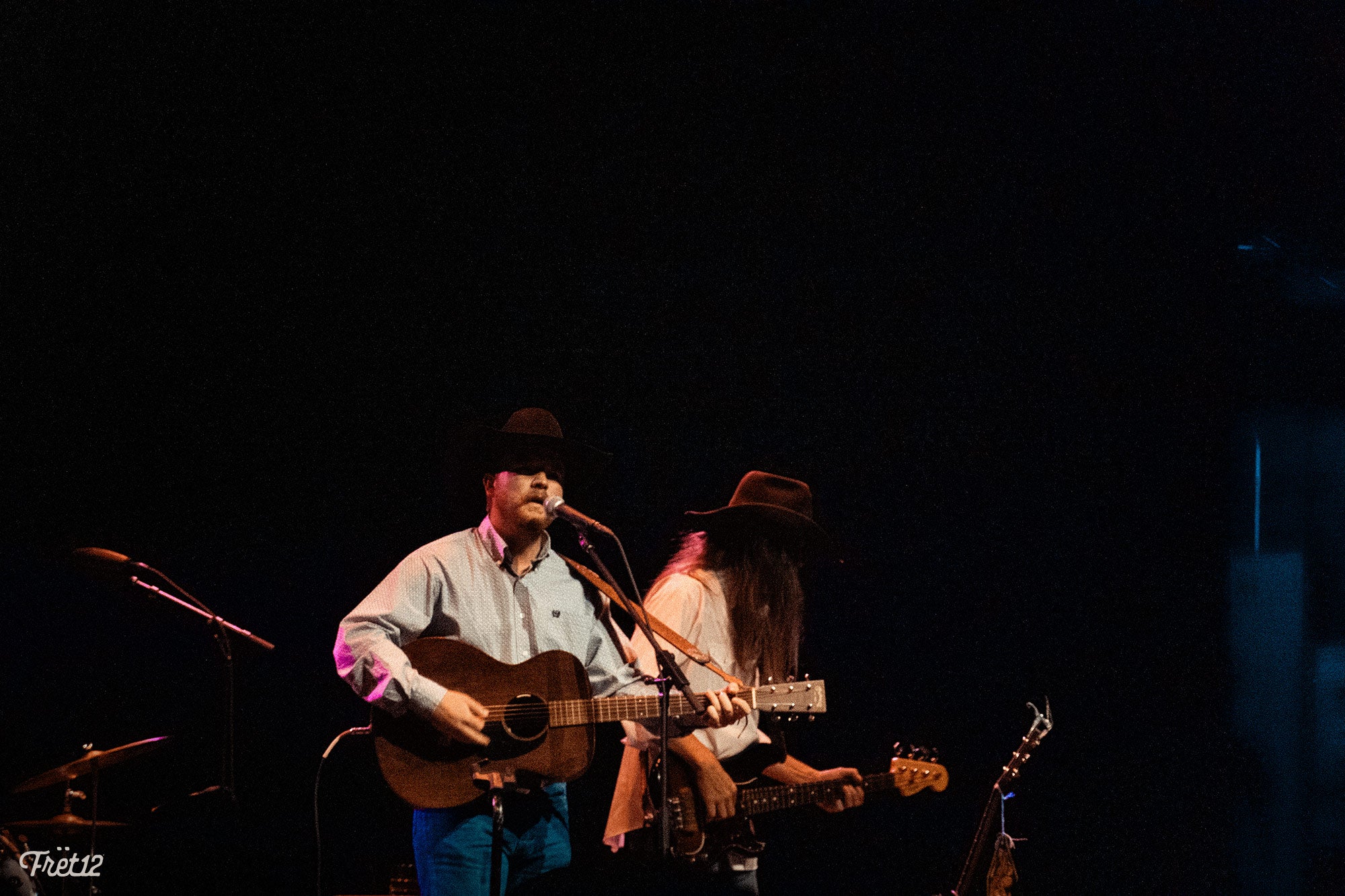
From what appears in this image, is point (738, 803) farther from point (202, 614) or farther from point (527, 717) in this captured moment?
point (202, 614)

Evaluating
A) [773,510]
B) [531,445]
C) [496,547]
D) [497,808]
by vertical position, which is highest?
[531,445]

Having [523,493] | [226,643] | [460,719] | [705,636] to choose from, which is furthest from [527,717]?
[226,643]

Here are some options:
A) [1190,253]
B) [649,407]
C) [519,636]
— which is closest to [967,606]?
[649,407]

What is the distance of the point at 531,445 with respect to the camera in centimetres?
362

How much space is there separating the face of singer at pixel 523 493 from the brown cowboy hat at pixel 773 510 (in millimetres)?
654

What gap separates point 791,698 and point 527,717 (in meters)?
0.94

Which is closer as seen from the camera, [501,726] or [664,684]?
[664,684]

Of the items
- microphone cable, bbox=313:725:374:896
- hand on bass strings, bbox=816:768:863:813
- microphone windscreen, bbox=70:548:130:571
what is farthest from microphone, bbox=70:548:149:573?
hand on bass strings, bbox=816:768:863:813

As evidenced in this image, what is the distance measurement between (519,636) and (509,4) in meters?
3.06

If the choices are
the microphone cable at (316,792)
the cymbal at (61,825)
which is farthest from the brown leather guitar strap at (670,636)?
the cymbal at (61,825)

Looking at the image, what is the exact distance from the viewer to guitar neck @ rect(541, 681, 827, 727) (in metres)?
3.37

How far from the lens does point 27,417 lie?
14.2 feet

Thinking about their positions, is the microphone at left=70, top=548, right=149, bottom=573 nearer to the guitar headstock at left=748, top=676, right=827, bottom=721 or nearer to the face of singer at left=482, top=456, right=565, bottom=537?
the face of singer at left=482, top=456, right=565, bottom=537

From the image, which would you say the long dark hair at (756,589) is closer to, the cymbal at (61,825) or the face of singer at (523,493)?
the face of singer at (523,493)
